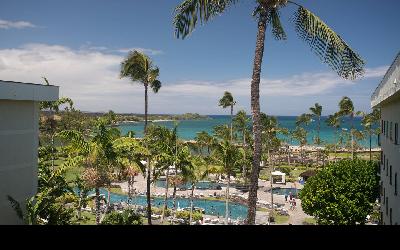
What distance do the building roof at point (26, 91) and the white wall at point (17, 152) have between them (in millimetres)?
527

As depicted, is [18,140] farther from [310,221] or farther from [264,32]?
[310,221]

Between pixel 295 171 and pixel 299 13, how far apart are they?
185 feet

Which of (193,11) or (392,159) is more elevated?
(193,11)

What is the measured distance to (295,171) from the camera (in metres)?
67.5

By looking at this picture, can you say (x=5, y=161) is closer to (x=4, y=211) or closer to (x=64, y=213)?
(x=4, y=211)

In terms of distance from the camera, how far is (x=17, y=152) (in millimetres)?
18172

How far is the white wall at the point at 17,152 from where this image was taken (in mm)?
17484

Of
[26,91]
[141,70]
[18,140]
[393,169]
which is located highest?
[141,70]

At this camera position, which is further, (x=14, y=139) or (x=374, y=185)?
(x=374, y=185)

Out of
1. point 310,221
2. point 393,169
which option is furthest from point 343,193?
point 310,221

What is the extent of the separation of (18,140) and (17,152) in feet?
1.69

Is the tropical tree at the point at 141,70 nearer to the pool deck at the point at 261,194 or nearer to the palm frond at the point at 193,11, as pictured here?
the pool deck at the point at 261,194

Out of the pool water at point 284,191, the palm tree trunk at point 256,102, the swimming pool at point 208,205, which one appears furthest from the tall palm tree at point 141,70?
the palm tree trunk at point 256,102
